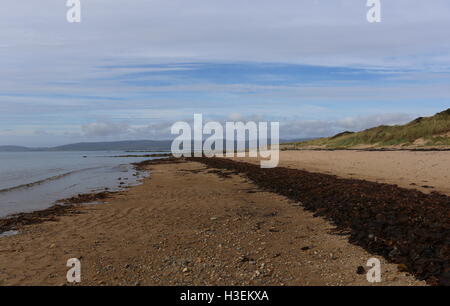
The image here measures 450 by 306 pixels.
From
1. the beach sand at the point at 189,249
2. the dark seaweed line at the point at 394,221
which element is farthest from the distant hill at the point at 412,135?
the beach sand at the point at 189,249

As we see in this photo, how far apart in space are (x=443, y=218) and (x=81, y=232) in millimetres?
10033

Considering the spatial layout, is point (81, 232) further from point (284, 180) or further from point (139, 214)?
point (284, 180)

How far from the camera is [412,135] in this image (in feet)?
172

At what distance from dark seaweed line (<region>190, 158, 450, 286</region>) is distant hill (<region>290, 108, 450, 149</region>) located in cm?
3537

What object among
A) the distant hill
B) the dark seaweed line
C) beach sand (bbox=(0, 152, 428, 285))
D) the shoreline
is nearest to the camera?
the dark seaweed line

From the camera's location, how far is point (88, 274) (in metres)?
7.00

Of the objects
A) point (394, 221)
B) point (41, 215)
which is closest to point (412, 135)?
point (394, 221)

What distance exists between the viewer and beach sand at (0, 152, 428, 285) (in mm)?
6742

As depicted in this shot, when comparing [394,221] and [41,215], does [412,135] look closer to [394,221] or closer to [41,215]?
[394,221]

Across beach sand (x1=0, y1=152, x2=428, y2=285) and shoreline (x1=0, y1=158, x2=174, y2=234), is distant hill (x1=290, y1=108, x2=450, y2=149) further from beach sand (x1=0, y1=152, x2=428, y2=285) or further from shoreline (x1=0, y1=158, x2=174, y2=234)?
shoreline (x1=0, y1=158, x2=174, y2=234)

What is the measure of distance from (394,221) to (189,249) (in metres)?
5.25

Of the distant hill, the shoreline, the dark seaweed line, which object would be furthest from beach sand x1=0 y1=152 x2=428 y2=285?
Answer: the distant hill

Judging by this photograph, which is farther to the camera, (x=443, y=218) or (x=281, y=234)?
(x=281, y=234)
